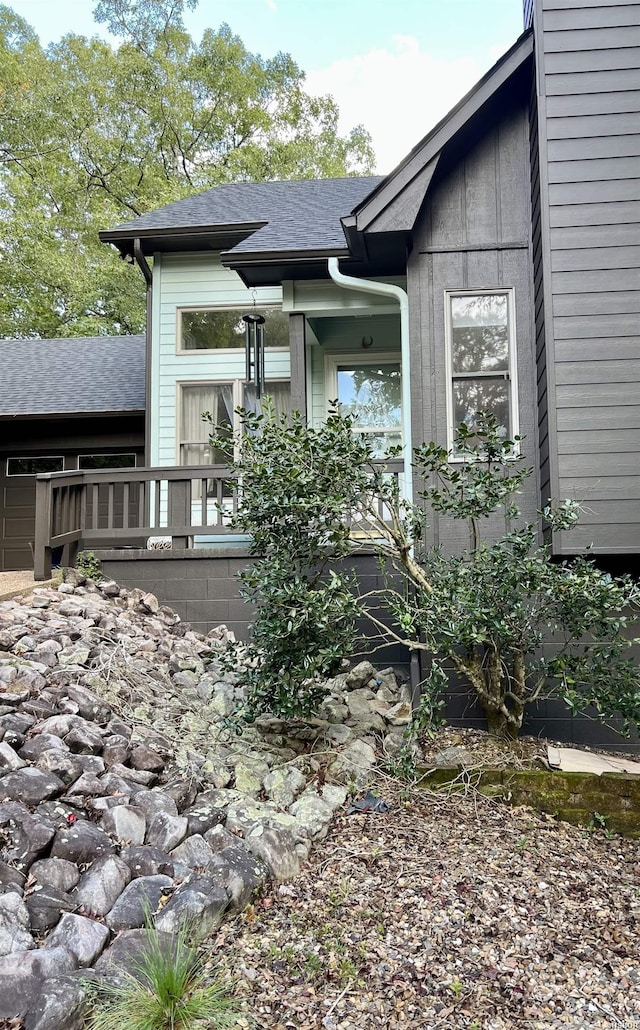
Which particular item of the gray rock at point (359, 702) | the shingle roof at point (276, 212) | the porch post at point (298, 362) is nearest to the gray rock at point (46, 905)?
the gray rock at point (359, 702)

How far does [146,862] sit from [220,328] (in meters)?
6.81

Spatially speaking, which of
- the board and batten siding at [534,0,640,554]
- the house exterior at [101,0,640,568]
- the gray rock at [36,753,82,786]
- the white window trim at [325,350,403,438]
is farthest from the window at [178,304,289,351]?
the gray rock at [36,753,82,786]

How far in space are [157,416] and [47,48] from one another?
17.8m

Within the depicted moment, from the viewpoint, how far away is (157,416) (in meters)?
8.45

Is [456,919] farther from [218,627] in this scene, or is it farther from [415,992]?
[218,627]

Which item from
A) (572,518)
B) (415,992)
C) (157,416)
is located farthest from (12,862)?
(157,416)

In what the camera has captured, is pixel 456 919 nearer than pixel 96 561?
Yes

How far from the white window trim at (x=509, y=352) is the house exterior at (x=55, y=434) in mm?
5259

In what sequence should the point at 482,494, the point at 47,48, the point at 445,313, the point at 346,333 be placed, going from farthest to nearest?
the point at 47,48
the point at 346,333
the point at 445,313
the point at 482,494

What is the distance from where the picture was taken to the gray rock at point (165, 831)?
3086mm

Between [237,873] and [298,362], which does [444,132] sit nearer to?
[298,362]

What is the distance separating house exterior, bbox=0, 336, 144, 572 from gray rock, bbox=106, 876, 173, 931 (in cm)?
740

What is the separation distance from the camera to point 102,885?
2742 millimetres

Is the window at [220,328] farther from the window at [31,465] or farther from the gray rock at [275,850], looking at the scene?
the gray rock at [275,850]
